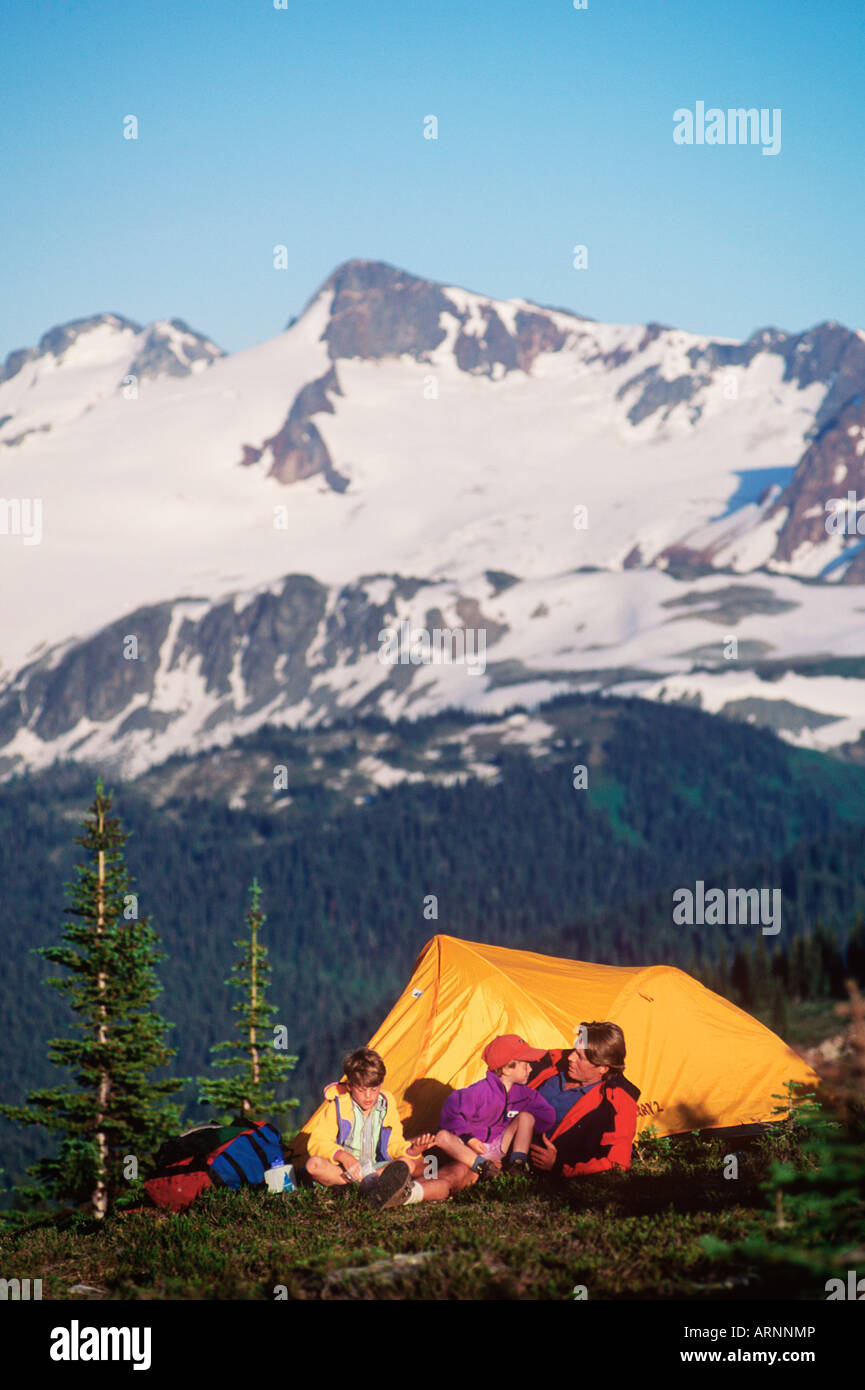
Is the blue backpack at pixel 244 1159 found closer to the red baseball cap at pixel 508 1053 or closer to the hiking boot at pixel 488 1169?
the hiking boot at pixel 488 1169

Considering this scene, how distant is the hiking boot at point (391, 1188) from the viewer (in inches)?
846

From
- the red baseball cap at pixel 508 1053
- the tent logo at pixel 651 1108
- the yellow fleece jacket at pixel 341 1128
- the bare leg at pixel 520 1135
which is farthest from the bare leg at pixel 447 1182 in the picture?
the tent logo at pixel 651 1108

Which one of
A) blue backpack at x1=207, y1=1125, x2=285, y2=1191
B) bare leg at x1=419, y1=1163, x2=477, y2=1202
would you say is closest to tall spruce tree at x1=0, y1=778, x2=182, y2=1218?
blue backpack at x1=207, y1=1125, x2=285, y2=1191

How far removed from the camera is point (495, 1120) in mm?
23875

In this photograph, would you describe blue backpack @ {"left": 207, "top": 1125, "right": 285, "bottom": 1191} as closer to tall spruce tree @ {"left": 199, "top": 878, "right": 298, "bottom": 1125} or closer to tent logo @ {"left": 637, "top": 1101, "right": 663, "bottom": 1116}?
tent logo @ {"left": 637, "top": 1101, "right": 663, "bottom": 1116}

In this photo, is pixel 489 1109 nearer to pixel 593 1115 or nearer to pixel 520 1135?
pixel 520 1135

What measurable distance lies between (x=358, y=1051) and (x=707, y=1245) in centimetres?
874

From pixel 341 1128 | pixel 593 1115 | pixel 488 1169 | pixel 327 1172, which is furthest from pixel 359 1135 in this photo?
pixel 593 1115

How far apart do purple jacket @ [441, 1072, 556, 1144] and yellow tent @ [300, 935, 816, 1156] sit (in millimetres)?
4697

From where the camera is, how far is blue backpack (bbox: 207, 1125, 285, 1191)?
23.7m
